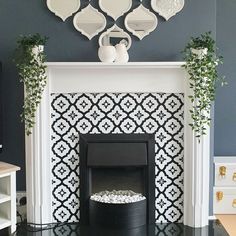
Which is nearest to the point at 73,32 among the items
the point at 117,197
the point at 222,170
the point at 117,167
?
the point at 117,167

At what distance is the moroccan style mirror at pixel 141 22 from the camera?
3.08m

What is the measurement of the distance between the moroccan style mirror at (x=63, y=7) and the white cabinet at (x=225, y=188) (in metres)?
1.78

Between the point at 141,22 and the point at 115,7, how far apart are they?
0.80 feet

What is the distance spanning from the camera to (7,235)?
2.94 metres

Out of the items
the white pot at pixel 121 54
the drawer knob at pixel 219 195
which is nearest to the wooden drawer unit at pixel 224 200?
the drawer knob at pixel 219 195

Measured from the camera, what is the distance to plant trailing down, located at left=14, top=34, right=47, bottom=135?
287 centimetres

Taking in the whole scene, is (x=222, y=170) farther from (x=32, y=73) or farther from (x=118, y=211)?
(x=32, y=73)

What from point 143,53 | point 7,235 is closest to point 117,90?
point 143,53

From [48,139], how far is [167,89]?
104 centimetres

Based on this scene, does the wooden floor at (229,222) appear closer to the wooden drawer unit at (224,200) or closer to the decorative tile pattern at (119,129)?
the wooden drawer unit at (224,200)

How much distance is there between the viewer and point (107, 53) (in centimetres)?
293

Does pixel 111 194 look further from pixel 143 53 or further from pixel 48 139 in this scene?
pixel 143 53

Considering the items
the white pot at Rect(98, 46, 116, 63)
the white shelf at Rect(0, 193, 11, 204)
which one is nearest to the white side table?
the white shelf at Rect(0, 193, 11, 204)

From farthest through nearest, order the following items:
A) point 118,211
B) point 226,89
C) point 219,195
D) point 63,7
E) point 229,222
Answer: point 226,89 < point 219,195 < point 229,222 < point 63,7 < point 118,211
